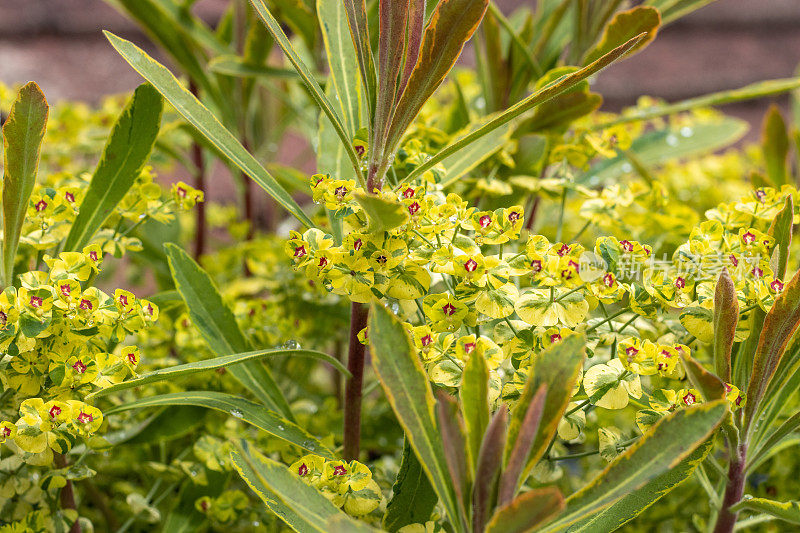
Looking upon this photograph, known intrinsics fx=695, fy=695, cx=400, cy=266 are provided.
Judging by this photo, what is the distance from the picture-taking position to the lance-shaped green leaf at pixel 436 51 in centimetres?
53

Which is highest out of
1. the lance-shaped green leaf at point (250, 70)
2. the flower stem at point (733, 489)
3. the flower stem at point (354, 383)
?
the lance-shaped green leaf at point (250, 70)

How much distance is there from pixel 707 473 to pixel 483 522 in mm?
326

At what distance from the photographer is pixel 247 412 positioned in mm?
618

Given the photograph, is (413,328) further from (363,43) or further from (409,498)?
(363,43)

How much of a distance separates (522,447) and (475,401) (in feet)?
0.17

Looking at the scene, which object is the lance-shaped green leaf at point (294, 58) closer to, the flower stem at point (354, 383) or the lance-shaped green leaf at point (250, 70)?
the flower stem at point (354, 383)

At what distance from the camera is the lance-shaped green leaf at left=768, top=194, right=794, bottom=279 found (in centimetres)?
60

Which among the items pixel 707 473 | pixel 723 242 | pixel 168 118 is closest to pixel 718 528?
pixel 707 473

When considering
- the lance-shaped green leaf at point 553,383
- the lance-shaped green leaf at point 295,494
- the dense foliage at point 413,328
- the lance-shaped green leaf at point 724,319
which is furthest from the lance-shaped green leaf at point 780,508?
the lance-shaped green leaf at point 295,494

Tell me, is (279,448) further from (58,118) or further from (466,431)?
(58,118)

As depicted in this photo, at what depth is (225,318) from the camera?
690 millimetres

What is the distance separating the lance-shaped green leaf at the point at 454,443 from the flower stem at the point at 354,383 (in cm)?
18

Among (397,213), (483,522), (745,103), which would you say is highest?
(397,213)

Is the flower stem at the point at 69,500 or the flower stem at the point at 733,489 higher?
the flower stem at the point at 69,500
